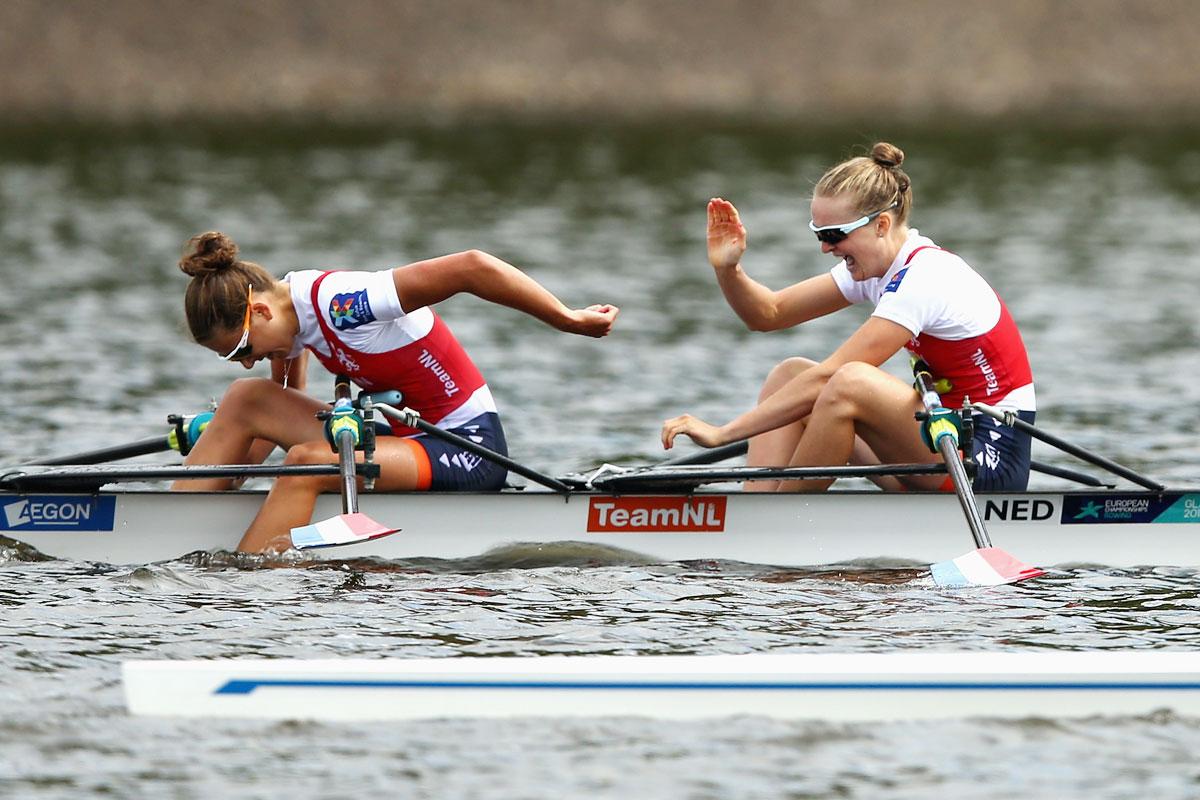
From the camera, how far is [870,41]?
135ft

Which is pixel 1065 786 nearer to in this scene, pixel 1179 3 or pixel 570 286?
pixel 570 286

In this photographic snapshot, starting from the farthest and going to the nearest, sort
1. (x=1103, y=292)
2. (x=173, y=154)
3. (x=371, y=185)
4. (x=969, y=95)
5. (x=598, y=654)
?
1. (x=969, y=95)
2. (x=173, y=154)
3. (x=371, y=185)
4. (x=1103, y=292)
5. (x=598, y=654)

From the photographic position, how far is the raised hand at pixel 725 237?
27.5ft

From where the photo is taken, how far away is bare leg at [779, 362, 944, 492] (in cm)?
791

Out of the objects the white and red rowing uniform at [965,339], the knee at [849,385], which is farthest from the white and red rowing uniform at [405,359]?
the white and red rowing uniform at [965,339]

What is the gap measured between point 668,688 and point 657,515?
228cm

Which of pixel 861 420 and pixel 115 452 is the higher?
pixel 861 420

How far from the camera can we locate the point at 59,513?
8289 millimetres

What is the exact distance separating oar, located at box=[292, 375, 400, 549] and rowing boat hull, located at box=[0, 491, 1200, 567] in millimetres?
465

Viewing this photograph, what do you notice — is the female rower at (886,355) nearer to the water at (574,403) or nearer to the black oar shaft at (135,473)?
the water at (574,403)

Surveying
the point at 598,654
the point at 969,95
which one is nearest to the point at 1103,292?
the point at 598,654

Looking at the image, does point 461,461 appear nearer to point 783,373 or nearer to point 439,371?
point 439,371

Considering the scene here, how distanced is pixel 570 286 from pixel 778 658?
42.7 ft

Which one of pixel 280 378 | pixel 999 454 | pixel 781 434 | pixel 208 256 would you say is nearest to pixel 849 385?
pixel 781 434
